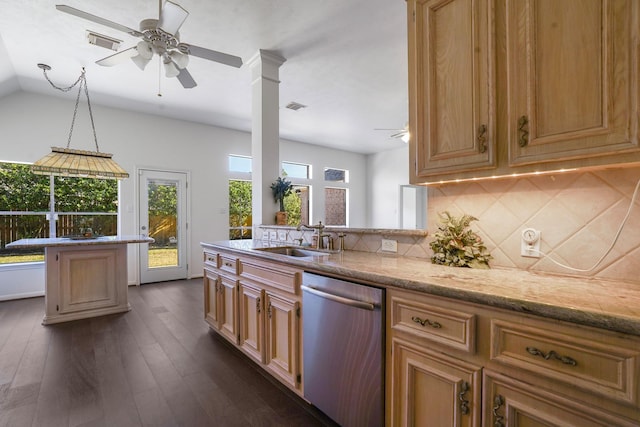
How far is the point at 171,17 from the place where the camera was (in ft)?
6.69

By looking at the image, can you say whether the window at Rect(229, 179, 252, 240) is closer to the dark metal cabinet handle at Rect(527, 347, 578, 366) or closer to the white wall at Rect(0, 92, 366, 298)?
the white wall at Rect(0, 92, 366, 298)

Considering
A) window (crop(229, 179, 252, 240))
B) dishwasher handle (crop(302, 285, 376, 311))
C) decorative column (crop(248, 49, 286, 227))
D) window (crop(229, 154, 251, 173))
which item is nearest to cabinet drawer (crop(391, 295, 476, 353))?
dishwasher handle (crop(302, 285, 376, 311))

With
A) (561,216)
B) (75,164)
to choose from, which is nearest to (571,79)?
(561,216)

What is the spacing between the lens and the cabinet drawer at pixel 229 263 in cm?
244

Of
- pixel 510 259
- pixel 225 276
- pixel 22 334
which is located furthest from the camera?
pixel 22 334

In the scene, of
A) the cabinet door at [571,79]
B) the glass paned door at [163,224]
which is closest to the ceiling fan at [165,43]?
the cabinet door at [571,79]

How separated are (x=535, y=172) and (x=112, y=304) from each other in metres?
4.51

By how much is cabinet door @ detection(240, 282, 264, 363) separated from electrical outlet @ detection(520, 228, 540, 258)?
1623 mm

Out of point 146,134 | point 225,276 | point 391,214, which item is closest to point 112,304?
point 225,276

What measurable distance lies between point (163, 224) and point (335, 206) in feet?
14.8

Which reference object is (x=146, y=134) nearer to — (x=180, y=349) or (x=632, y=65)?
(x=180, y=349)

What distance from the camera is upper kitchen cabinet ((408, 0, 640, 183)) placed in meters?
1.03

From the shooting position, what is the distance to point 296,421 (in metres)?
1.75

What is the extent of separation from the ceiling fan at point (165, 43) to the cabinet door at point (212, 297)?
1902 mm
